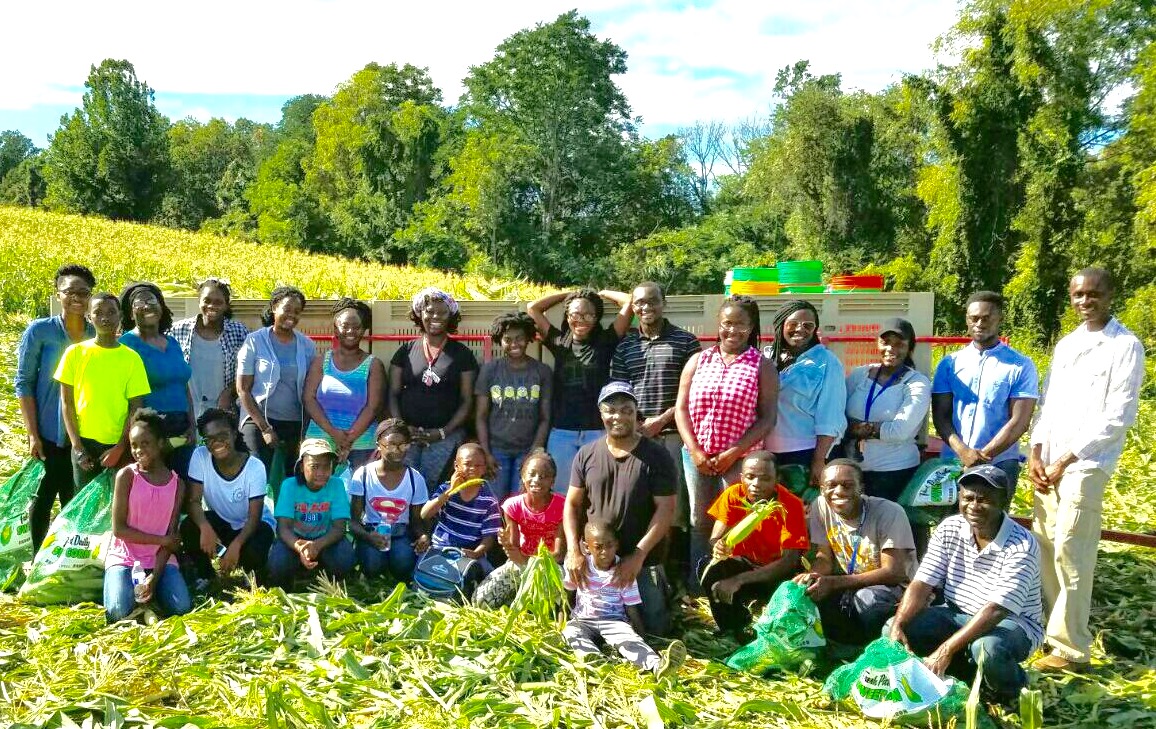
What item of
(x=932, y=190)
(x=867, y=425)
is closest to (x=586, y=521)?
(x=867, y=425)

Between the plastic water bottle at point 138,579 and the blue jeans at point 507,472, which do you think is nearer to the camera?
the plastic water bottle at point 138,579

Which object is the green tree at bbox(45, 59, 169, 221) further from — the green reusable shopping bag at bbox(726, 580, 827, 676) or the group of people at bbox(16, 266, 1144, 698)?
the green reusable shopping bag at bbox(726, 580, 827, 676)

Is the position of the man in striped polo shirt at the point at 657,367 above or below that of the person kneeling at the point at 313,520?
above

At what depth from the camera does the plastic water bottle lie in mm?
5195

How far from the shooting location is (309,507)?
5.75 metres

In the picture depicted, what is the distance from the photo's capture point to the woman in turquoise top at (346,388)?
6.18 m

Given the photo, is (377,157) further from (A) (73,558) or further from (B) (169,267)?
(A) (73,558)

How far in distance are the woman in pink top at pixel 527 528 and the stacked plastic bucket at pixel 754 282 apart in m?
2.27

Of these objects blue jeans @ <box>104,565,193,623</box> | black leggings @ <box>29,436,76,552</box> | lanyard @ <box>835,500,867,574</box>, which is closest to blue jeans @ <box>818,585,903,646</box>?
lanyard @ <box>835,500,867,574</box>

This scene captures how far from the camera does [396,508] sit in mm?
5887

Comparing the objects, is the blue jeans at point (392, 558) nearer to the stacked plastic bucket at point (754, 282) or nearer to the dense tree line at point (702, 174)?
the stacked plastic bucket at point (754, 282)

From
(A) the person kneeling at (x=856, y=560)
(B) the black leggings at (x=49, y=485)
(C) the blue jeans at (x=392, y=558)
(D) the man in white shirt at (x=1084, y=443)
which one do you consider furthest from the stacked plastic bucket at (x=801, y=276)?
(B) the black leggings at (x=49, y=485)

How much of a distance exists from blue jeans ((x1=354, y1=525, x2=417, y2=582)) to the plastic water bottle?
4.08 ft

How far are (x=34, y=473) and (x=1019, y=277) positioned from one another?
84.8ft
